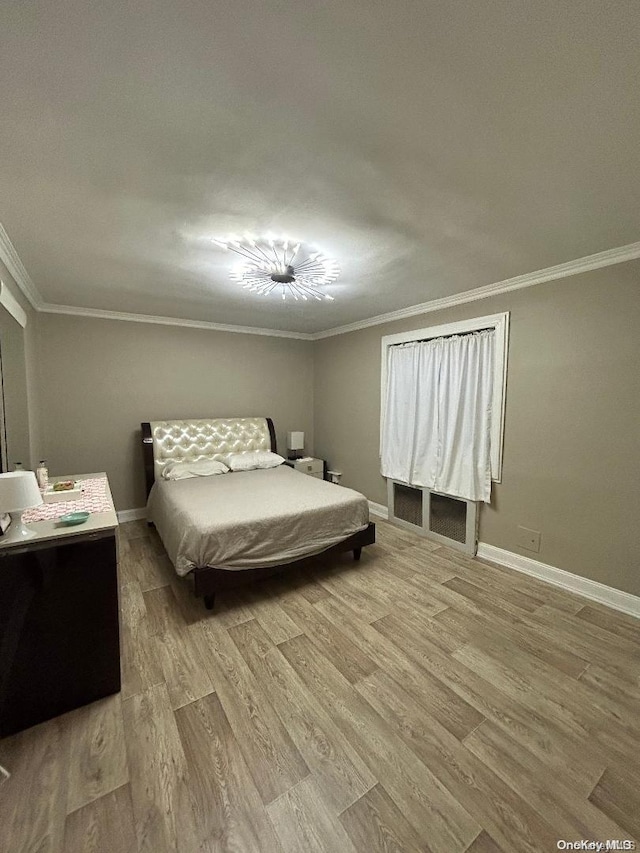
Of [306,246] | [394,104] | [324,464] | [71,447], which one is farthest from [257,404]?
[394,104]

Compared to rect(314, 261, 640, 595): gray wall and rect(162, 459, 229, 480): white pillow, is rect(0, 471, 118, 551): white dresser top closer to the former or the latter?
rect(162, 459, 229, 480): white pillow

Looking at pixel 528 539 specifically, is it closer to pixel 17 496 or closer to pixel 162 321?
pixel 17 496

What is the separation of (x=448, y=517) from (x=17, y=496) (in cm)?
343

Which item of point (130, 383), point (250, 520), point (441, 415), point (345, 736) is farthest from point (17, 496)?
point (441, 415)

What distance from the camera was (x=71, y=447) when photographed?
148 inches

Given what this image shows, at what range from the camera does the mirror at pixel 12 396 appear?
2160mm

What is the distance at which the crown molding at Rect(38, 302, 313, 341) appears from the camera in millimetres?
3604

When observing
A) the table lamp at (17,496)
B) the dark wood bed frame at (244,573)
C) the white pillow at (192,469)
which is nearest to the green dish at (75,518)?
the table lamp at (17,496)

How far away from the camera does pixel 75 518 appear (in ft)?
5.65

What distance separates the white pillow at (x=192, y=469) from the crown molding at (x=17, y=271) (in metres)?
2.08

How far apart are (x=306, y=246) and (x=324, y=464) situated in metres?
3.25

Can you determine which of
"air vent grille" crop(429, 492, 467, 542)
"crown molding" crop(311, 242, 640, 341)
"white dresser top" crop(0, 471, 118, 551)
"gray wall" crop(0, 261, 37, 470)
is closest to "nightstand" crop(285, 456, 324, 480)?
"air vent grille" crop(429, 492, 467, 542)

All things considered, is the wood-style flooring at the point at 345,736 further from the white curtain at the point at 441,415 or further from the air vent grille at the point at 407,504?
the air vent grille at the point at 407,504

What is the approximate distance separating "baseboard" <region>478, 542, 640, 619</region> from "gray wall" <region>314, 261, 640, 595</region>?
5cm
